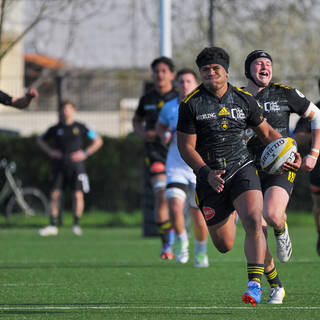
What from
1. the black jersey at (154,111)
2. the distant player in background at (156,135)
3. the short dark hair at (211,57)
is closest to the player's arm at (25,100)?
the short dark hair at (211,57)

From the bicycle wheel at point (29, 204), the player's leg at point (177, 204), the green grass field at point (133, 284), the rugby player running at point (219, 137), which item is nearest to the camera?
the green grass field at point (133, 284)

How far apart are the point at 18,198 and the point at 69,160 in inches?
101

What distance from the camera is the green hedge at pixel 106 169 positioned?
61.9 ft

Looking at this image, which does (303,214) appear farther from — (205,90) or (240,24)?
(205,90)

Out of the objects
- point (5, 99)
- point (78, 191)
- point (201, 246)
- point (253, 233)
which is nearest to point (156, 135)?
point (201, 246)

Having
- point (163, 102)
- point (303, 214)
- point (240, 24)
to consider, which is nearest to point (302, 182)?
point (303, 214)

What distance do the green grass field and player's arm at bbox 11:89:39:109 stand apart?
179 cm

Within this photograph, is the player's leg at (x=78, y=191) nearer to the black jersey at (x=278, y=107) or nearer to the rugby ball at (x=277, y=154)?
the black jersey at (x=278, y=107)

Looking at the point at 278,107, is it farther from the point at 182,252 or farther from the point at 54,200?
the point at 54,200

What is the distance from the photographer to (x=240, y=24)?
61.7ft

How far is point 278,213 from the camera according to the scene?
675cm

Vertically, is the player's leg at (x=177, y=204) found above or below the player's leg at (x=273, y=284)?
above

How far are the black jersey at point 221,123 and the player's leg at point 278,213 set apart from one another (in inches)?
15.1

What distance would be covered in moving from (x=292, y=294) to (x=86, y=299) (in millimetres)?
1815
